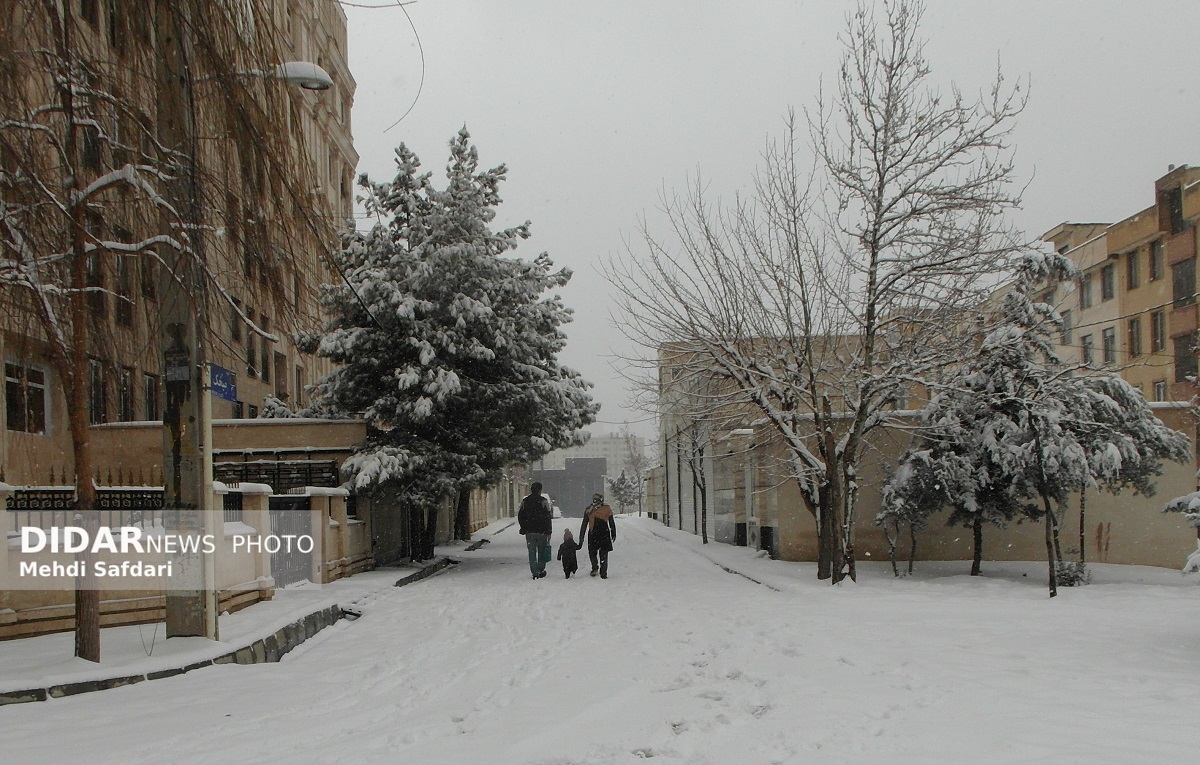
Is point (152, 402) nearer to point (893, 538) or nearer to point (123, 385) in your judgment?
point (123, 385)

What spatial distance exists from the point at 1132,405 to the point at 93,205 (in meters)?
19.0

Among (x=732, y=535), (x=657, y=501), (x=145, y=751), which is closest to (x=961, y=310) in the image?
(x=145, y=751)

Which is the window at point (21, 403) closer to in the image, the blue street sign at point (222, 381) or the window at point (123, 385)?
the window at point (123, 385)

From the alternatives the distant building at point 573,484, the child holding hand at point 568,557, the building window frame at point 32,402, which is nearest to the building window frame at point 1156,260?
the child holding hand at point 568,557

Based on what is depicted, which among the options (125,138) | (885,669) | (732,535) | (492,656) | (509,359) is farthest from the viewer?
(732,535)

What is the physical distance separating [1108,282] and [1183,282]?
5.34 m

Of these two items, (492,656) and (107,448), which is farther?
(107,448)

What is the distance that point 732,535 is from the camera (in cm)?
3391

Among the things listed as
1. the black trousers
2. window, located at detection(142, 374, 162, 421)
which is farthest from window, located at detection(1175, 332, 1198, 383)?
window, located at detection(142, 374, 162, 421)

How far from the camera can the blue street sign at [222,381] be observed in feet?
31.4

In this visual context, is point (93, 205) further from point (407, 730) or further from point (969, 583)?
point (969, 583)

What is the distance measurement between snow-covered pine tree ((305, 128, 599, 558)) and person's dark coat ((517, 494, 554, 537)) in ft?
8.68

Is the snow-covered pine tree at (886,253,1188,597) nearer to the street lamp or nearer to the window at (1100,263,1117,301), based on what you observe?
Answer: the street lamp

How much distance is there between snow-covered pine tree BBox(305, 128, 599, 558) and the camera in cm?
2209
